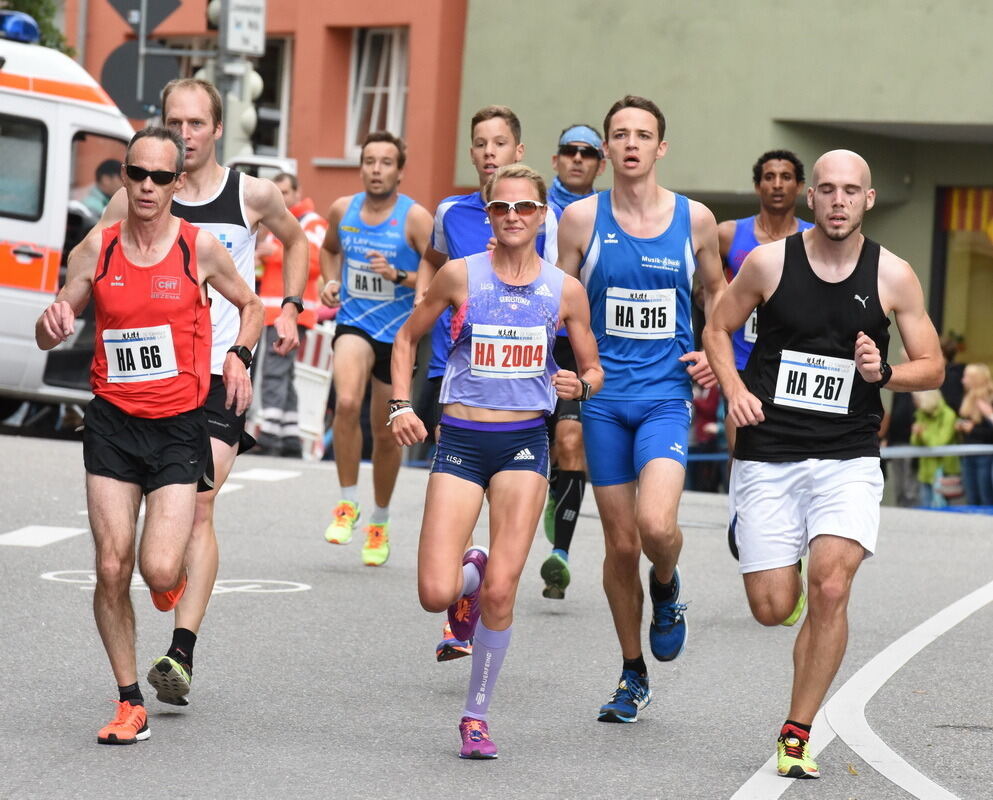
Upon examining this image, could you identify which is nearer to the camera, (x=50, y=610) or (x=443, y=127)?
(x=50, y=610)

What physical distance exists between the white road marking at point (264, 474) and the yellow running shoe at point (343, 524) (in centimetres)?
452

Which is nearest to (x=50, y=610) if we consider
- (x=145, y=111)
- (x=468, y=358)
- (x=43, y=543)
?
(x=43, y=543)

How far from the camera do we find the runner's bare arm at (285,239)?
26.4ft

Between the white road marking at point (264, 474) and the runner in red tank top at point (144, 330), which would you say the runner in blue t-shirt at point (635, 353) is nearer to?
the runner in red tank top at point (144, 330)

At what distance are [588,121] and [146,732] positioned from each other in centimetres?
1741

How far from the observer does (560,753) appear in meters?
7.25

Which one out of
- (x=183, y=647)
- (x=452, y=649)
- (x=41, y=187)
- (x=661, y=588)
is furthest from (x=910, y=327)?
(x=41, y=187)

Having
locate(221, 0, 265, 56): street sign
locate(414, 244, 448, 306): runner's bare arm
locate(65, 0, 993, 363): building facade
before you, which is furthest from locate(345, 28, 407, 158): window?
locate(414, 244, 448, 306): runner's bare arm

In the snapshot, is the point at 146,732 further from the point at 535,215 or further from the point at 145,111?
the point at 145,111

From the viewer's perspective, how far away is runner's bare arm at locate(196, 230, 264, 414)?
739cm

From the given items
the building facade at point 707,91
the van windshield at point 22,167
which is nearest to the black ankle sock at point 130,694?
the van windshield at point 22,167

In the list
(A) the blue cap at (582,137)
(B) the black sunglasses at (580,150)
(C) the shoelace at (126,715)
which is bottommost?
(C) the shoelace at (126,715)

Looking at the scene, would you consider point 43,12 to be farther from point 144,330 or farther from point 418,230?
point 144,330

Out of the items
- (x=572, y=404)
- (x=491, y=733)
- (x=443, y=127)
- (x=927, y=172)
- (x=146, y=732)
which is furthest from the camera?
(x=443, y=127)
